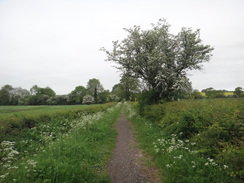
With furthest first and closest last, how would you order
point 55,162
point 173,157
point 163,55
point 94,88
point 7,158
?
point 94,88 → point 163,55 → point 173,157 → point 55,162 → point 7,158

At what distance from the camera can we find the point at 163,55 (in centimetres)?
1490

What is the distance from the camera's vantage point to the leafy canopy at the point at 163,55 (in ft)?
50.2

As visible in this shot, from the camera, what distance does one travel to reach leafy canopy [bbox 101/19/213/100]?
602 inches

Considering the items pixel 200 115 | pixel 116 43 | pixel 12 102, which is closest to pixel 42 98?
pixel 12 102

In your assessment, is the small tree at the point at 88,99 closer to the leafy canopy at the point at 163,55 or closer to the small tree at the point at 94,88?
the small tree at the point at 94,88

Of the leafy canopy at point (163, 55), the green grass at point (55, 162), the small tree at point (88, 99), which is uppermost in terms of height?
the leafy canopy at point (163, 55)

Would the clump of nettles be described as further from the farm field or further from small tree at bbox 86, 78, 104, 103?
small tree at bbox 86, 78, 104, 103

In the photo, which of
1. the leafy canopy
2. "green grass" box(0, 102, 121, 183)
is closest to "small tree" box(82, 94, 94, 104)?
the leafy canopy

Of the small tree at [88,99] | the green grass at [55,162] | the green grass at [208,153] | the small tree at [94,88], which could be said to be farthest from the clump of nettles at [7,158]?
the small tree at [94,88]

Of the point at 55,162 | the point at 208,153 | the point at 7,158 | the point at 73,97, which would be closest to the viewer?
the point at 7,158

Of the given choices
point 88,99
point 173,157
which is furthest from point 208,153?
point 88,99

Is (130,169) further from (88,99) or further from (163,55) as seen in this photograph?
(88,99)

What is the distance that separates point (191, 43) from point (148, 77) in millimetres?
6530

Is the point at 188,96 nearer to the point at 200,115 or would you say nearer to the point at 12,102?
the point at 200,115
